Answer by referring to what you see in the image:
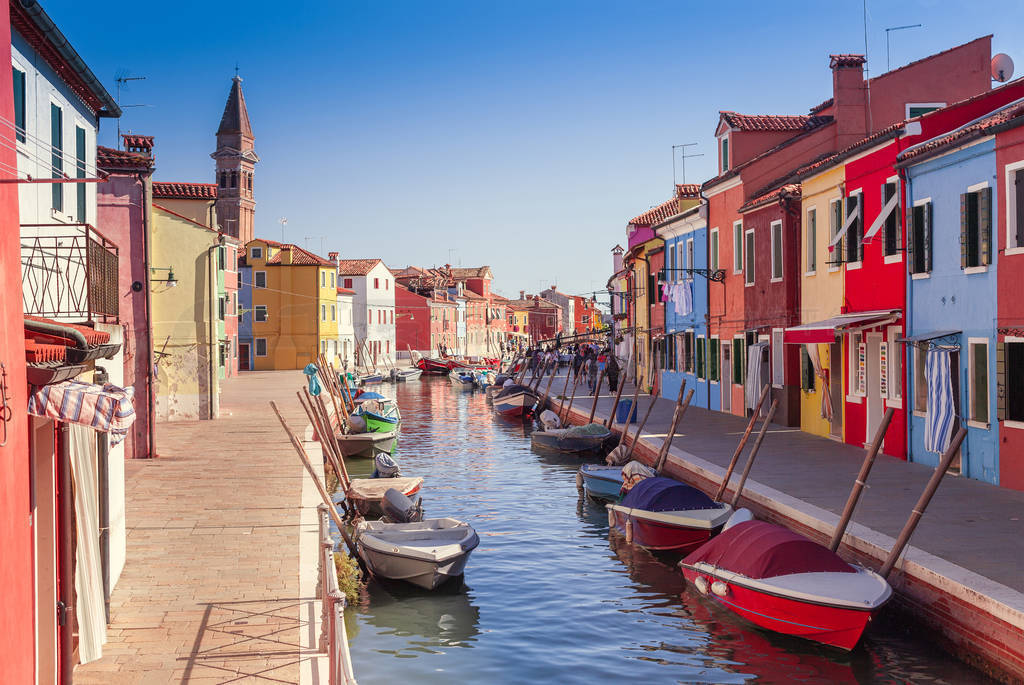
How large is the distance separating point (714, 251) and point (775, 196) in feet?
22.9

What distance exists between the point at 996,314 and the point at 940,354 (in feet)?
4.56

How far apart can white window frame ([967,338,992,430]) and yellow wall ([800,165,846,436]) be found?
571cm

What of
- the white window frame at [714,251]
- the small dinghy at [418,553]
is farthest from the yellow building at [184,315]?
the small dinghy at [418,553]

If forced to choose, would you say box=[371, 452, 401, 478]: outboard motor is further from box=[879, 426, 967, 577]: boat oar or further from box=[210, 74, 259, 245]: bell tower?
box=[210, 74, 259, 245]: bell tower

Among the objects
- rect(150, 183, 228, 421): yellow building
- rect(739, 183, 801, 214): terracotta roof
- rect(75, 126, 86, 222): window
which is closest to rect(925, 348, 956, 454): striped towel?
rect(739, 183, 801, 214): terracotta roof

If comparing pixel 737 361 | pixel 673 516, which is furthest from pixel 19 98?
pixel 737 361

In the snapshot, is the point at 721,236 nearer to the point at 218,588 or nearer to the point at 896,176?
the point at 896,176

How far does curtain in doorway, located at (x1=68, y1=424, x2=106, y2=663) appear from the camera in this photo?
850 cm

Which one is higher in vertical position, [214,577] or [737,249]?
[737,249]

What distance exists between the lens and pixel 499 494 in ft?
76.4

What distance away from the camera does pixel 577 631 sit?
12781 mm

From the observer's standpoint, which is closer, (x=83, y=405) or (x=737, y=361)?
(x=83, y=405)

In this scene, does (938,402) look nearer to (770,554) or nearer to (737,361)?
(770,554)

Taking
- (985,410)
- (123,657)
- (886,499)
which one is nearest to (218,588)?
(123,657)
